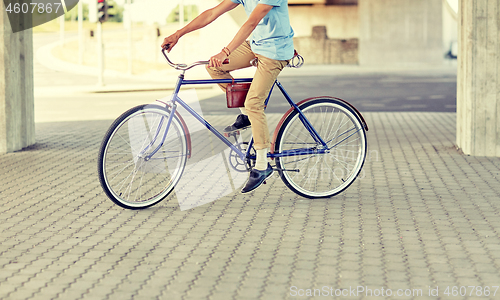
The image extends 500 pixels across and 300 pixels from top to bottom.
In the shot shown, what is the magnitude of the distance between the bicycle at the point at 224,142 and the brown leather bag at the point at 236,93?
0.14ft

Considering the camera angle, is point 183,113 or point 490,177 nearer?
point 183,113

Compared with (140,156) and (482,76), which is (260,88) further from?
(482,76)

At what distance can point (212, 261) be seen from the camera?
3936 millimetres

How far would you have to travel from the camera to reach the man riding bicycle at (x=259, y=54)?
5012 millimetres

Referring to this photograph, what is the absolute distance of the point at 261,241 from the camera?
435 centimetres

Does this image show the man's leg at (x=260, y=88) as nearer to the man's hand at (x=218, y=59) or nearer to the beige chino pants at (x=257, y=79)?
the beige chino pants at (x=257, y=79)

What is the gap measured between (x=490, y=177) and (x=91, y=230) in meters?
3.89

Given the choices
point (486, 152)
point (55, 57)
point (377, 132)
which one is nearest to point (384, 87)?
point (377, 132)

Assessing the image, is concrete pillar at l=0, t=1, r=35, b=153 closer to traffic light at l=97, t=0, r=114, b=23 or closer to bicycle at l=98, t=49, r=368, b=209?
bicycle at l=98, t=49, r=368, b=209

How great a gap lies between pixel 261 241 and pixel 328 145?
4.97 ft

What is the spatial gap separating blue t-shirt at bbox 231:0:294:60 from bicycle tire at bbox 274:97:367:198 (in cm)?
50

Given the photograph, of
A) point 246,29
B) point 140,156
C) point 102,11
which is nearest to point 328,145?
point 246,29

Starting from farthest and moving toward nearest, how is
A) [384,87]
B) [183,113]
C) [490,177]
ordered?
[384,87] < [490,177] < [183,113]

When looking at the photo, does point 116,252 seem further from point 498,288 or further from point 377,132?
point 377,132
